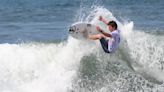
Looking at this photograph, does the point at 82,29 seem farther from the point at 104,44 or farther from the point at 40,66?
the point at 40,66

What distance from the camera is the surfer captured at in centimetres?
1420

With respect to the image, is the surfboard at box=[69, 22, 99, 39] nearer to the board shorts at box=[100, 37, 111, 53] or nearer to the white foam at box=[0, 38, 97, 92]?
the board shorts at box=[100, 37, 111, 53]

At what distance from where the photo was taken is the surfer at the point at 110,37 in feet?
46.6

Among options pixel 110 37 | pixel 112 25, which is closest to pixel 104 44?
pixel 110 37

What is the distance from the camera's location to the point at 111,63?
1564 cm

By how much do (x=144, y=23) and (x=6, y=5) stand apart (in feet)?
56.9

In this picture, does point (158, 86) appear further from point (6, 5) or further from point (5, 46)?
point (6, 5)

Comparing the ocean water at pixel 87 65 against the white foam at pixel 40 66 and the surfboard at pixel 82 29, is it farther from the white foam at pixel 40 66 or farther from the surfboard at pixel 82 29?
the surfboard at pixel 82 29

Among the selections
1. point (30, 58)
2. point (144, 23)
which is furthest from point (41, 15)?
point (30, 58)

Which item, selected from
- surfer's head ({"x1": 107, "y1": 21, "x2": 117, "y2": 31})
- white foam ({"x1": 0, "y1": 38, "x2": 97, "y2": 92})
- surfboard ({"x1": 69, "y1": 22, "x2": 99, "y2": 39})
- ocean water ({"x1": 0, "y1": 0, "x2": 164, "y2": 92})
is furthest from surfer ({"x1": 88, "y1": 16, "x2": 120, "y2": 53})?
white foam ({"x1": 0, "y1": 38, "x2": 97, "y2": 92})

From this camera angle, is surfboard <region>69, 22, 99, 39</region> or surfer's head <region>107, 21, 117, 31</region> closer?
surfer's head <region>107, 21, 117, 31</region>

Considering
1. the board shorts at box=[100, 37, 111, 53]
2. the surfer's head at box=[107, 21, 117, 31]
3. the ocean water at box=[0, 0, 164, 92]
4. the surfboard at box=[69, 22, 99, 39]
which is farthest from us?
the surfboard at box=[69, 22, 99, 39]

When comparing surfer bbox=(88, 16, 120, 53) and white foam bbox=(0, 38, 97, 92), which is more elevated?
surfer bbox=(88, 16, 120, 53)

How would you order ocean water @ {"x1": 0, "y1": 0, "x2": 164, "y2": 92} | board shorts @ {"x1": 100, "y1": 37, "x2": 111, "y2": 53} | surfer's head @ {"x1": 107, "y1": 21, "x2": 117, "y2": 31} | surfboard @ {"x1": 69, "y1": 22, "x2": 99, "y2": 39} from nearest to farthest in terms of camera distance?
surfer's head @ {"x1": 107, "y1": 21, "x2": 117, "y2": 31} → board shorts @ {"x1": 100, "y1": 37, "x2": 111, "y2": 53} → ocean water @ {"x1": 0, "y1": 0, "x2": 164, "y2": 92} → surfboard @ {"x1": 69, "y1": 22, "x2": 99, "y2": 39}
